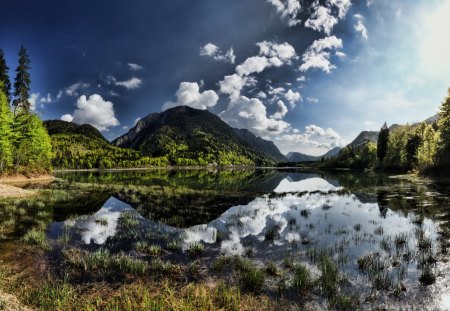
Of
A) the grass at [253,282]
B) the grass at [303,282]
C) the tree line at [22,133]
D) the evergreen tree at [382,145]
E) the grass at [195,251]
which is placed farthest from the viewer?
the evergreen tree at [382,145]

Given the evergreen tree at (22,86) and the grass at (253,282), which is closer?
the grass at (253,282)

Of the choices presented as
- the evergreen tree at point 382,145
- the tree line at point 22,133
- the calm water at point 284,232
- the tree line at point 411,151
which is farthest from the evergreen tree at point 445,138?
the tree line at point 22,133

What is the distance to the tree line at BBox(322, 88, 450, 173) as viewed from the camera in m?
70.9

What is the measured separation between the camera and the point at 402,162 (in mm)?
112438

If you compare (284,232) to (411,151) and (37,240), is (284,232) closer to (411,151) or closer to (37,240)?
(37,240)

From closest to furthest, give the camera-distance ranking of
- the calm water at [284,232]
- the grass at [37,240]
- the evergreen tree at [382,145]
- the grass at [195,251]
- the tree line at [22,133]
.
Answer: the calm water at [284,232] → the grass at [195,251] → the grass at [37,240] → the tree line at [22,133] → the evergreen tree at [382,145]

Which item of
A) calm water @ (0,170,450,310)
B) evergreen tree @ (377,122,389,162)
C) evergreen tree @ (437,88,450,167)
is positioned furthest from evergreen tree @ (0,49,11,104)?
evergreen tree @ (377,122,389,162)

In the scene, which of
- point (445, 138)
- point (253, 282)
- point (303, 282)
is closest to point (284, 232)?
point (303, 282)

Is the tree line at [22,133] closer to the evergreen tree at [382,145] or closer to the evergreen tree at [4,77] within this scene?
the evergreen tree at [4,77]

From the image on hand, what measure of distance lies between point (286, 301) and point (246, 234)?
451 inches

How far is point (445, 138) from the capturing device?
6869cm

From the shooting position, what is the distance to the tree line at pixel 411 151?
7089 centimetres

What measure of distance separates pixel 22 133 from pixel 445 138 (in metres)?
113

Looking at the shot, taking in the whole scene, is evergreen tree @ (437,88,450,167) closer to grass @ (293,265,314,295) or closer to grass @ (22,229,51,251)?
grass @ (293,265,314,295)
